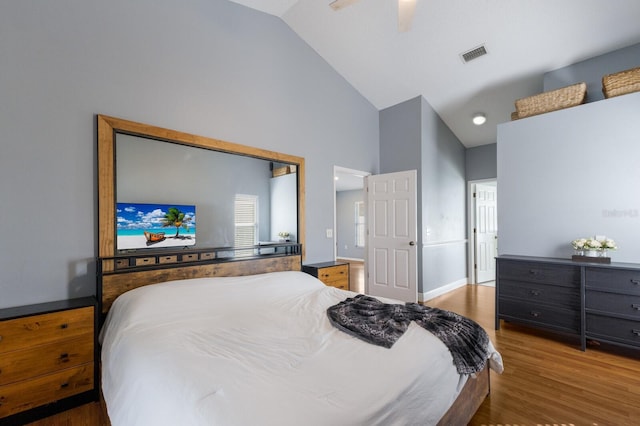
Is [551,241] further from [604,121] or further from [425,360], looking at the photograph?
[425,360]

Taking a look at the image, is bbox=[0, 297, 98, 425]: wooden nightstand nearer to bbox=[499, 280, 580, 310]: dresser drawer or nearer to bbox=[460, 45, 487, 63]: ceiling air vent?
bbox=[499, 280, 580, 310]: dresser drawer

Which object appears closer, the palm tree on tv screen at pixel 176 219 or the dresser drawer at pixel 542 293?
the palm tree on tv screen at pixel 176 219

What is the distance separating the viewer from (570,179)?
10.4ft

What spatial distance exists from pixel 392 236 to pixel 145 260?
10.6 feet

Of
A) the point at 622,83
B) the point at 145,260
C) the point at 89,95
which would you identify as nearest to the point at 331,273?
the point at 145,260

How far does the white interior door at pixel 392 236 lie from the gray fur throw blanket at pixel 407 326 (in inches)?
86.5

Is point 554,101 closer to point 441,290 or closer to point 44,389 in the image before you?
point 441,290

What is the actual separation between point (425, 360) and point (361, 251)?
743 cm

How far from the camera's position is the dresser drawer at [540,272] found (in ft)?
9.37

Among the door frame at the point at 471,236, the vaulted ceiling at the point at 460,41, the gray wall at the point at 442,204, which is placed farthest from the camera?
the door frame at the point at 471,236

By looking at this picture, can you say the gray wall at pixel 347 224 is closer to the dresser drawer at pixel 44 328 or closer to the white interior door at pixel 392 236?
the white interior door at pixel 392 236

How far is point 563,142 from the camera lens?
3.19m

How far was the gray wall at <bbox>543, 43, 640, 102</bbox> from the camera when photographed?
3.15 m

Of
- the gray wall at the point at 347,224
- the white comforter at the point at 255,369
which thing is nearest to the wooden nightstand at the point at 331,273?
the white comforter at the point at 255,369
